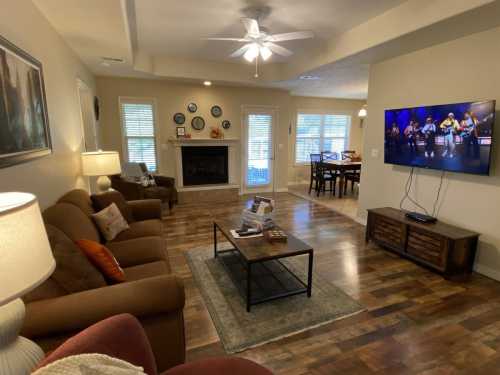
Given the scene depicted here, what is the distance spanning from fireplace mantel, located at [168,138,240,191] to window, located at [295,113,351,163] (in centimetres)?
232

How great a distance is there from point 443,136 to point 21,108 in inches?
153

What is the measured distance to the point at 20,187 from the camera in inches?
72.9

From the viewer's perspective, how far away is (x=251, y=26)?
2836 millimetres

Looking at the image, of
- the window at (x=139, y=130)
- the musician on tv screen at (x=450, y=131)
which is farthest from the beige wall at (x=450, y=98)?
the window at (x=139, y=130)

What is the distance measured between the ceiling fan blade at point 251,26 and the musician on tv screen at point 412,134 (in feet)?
7.05

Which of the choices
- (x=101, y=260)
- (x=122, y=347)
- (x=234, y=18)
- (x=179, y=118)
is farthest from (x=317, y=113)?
(x=122, y=347)

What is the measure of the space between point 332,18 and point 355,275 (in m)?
2.96

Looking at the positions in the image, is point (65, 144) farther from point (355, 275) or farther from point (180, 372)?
point (355, 275)

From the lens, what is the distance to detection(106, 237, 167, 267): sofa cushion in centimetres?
221

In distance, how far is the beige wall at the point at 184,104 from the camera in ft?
17.5

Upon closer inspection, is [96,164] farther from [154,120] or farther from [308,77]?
[308,77]

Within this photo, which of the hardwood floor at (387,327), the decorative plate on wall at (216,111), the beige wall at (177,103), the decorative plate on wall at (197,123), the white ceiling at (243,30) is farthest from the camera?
the decorative plate on wall at (216,111)

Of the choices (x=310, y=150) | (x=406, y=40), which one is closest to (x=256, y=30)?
(x=406, y=40)

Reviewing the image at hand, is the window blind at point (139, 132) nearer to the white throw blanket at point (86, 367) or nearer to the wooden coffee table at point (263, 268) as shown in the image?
the wooden coffee table at point (263, 268)
